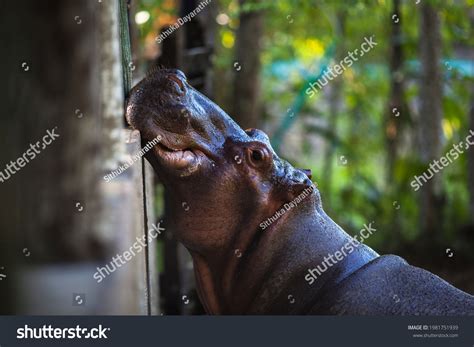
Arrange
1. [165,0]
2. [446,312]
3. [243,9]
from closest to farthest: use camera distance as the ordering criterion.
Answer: [446,312], [243,9], [165,0]

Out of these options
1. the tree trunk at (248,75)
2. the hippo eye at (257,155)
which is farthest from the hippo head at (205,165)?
the tree trunk at (248,75)

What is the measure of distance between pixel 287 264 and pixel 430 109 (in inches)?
180

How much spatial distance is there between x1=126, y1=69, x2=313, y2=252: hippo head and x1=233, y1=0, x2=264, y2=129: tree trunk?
372 cm

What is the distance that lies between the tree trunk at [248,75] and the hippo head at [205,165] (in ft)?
12.2

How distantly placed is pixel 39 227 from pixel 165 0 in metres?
5.89

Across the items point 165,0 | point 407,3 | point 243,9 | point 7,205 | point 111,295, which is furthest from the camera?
point 407,3

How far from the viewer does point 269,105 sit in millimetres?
9109

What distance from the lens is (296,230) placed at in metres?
2.66

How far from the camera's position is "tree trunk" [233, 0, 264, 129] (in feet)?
21.0

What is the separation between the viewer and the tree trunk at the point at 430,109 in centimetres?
691

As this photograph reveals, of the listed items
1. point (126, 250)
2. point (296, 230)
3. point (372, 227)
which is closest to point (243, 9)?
point (372, 227)

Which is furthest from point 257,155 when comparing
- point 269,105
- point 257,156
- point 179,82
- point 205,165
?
point 269,105

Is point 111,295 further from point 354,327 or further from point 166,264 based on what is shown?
point 166,264

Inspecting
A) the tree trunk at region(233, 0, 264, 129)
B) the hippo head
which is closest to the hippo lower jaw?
the hippo head
